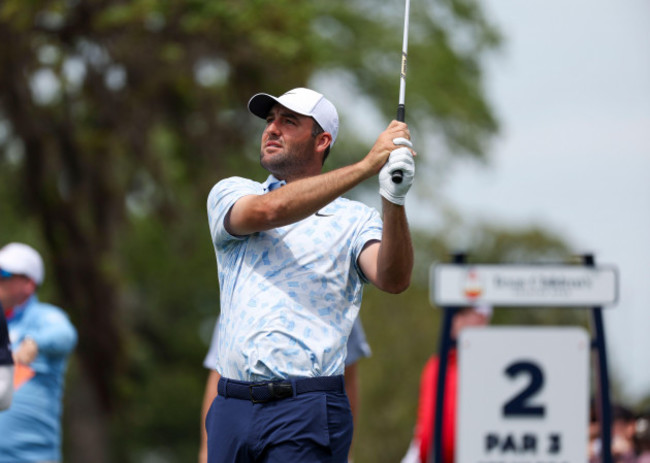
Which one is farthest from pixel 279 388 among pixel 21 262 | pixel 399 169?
pixel 21 262

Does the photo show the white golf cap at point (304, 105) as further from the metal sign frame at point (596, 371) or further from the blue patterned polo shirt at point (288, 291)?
the metal sign frame at point (596, 371)

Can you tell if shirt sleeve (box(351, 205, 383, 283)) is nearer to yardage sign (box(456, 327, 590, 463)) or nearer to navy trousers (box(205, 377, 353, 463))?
navy trousers (box(205, 377, 353, 463))

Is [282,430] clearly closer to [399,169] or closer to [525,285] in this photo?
[399,169]

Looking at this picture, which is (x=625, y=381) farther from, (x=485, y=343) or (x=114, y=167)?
(x=485, y=343)

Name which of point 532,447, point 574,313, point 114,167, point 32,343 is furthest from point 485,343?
point 574,313

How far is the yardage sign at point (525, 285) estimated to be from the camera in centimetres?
732

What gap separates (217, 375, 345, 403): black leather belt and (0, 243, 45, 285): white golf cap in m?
3.51

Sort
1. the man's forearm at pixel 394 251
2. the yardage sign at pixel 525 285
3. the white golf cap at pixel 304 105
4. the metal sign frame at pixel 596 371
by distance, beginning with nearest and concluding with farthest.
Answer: the man's forearm at pixel 394 251 → the white golf cap at pixel 304 105 → the metal sign frame at pixel 596 371 → the yardage sign at pixel 525 285

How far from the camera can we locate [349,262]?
14.7 feet

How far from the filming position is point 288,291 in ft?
14.3

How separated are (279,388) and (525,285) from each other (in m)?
3.43

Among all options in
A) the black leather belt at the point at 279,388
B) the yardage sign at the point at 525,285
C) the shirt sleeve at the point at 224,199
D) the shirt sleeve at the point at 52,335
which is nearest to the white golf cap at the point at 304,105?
Result: the shirt sleeve at the point at 224,199

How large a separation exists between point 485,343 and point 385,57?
16.5 metres

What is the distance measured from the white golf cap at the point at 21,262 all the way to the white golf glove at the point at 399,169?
397 centimetres
